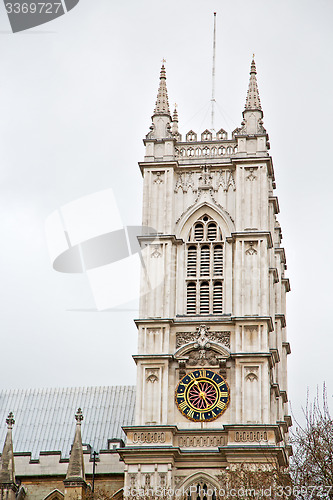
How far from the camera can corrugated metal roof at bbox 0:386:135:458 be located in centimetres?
6122

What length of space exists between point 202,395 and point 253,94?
54.2 ft

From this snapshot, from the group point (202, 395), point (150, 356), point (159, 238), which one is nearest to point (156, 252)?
point (159, 238)

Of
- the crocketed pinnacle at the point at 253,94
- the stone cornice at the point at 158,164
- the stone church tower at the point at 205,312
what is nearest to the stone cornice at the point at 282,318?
the stone church tower at the point at 205,312

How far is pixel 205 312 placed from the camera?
56.7 metres

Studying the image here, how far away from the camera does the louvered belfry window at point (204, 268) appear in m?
56.8

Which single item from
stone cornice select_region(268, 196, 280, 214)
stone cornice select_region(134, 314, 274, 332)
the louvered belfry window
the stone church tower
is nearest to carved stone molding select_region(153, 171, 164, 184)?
the stone church tower

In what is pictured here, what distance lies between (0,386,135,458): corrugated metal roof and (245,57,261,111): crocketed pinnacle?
1646cm

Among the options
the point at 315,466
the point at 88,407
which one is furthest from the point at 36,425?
the point at 315,466

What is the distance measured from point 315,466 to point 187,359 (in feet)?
49.9

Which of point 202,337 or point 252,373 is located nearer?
point 252,373

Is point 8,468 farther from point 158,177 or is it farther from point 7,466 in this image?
point 158,177

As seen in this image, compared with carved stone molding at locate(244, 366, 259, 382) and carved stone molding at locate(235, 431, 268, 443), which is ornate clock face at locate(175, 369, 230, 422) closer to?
carved stone molding at locate(244, 366, 259, 382)

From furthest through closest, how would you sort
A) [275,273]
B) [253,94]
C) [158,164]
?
[253,94], [275,273], [158,164]

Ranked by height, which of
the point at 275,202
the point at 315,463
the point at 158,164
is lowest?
the point at 315,463
